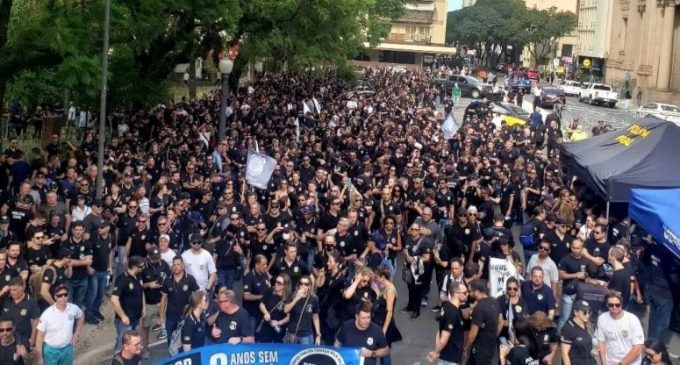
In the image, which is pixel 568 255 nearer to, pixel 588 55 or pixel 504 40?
pixel 588 55

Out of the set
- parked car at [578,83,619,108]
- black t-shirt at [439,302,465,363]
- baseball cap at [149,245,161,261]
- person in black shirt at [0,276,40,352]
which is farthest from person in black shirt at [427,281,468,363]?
parked car at [578,83,619,108]

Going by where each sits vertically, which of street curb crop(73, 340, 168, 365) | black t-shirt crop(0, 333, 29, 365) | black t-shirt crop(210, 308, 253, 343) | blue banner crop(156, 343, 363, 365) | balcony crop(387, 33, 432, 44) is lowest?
street curb crop(73, 340, 168, 365)

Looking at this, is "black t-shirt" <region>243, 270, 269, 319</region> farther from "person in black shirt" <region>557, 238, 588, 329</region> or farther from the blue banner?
Answer: "person in black shirt" <region>557, 238, 588, 329</region>

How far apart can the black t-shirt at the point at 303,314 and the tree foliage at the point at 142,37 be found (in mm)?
7557

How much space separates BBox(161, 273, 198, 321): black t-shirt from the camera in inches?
368

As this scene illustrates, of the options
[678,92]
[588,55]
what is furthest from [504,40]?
[678,92]

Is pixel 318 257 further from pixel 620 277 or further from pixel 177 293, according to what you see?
pixel 620 277

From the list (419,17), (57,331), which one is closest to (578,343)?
(57,331)

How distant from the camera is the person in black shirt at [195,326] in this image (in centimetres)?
826

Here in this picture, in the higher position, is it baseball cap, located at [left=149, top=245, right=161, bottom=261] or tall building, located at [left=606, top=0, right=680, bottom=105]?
tall building, located at [left=606, top=0, right=680, bottom=105]

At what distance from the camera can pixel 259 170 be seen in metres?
14.7

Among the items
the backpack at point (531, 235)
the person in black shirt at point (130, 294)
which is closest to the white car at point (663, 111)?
the backpack at point (531, 235)

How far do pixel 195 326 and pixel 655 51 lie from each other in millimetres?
53160

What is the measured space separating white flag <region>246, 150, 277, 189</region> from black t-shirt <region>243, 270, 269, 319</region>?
17.1 ft
